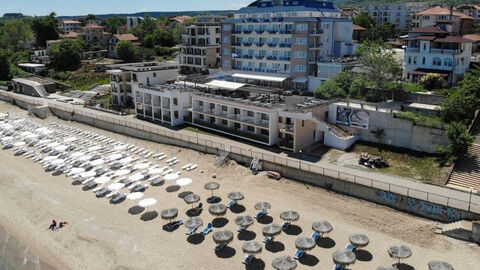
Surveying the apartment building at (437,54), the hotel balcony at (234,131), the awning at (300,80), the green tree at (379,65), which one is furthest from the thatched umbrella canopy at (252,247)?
the apartment building at (437,54)

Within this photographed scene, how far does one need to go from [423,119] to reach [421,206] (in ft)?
48.3

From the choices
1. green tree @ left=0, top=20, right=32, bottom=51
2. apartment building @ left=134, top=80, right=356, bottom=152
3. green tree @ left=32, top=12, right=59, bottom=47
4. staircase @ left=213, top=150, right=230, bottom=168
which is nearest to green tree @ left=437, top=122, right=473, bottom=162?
apartment building @ left=134, top=80, right=356, bottom=152

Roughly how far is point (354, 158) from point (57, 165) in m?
37.5

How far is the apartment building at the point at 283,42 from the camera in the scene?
6956 cm

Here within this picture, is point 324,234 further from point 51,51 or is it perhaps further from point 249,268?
point 51,51

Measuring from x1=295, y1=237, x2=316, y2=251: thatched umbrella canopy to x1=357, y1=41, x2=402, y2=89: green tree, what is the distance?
33358 mm

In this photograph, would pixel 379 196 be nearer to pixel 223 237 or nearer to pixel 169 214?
pixel 223 237

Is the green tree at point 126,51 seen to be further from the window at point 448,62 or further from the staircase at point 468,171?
the staircase at point 468,171

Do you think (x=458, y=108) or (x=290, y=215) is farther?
(x=458, y=108)

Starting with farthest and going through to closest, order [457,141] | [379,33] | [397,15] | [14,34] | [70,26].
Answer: [70,26] < [397,15] < [14,34] < [379,33] < [457,141]

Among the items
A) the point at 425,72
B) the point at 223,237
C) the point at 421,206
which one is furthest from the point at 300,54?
the point at 223,237

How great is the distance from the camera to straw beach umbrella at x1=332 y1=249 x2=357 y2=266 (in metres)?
29.0

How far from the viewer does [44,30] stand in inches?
5325

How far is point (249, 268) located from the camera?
3077 centimetres
